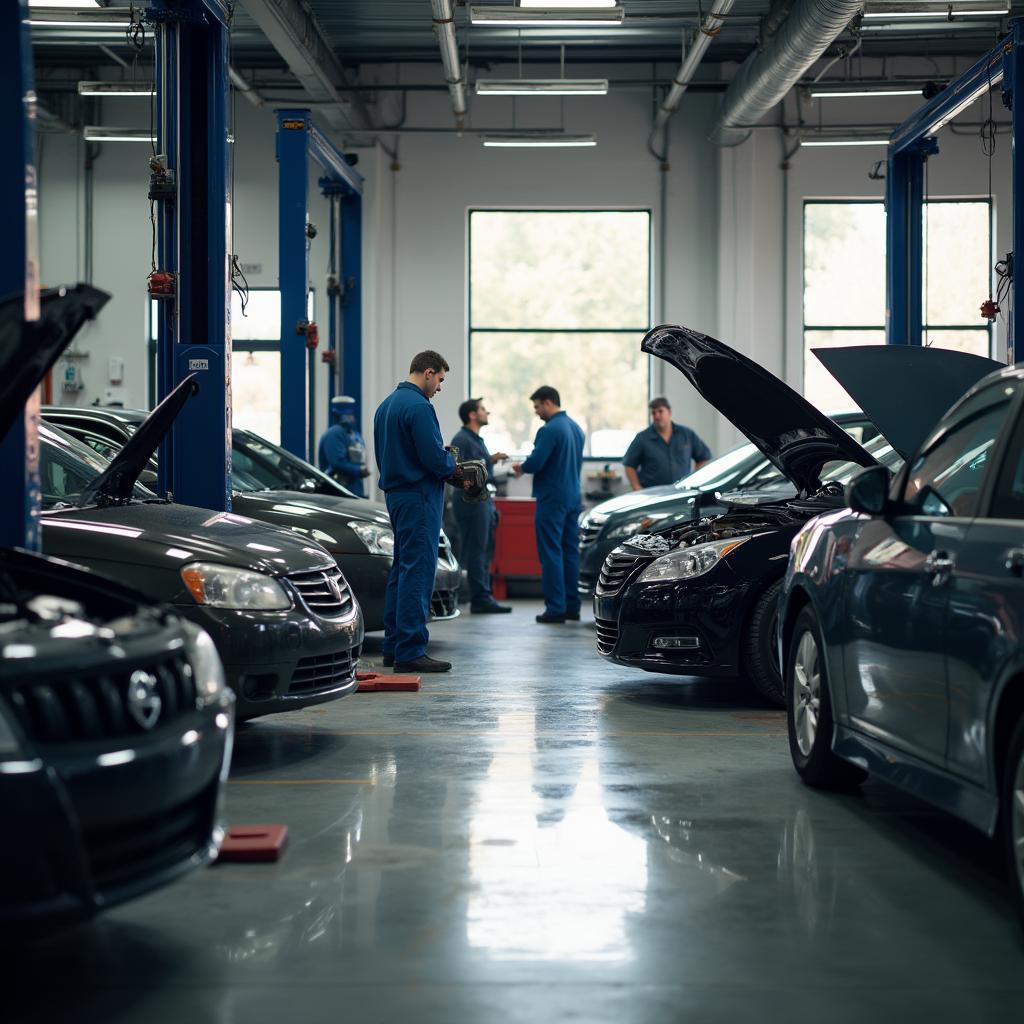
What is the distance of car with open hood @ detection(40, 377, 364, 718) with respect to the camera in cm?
545

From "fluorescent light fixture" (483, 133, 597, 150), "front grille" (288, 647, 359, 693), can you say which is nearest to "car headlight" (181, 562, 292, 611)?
"front grille" (288, 647, 359, 693)

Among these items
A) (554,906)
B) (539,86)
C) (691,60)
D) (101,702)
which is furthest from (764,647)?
(691,60)

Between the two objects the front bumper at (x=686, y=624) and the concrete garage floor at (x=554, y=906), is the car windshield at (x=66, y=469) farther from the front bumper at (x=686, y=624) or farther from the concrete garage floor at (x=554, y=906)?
the front bumper at (x=686, y=624)

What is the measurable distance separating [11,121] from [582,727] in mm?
3788

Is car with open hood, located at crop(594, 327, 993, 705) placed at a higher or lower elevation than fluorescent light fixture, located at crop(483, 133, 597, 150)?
lower

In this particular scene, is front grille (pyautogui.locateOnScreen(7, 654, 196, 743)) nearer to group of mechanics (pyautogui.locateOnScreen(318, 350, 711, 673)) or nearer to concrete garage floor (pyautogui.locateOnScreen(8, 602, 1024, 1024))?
concrete garage floor (pyautogui.locateOnScreen(8, 602, 1024, 1024))

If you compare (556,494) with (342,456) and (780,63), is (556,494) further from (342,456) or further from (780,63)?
(780,63)

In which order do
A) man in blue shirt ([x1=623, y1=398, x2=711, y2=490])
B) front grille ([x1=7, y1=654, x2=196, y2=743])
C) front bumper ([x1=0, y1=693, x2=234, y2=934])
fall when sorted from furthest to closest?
man in blue shirt ([x1=623, y1=398, x2=711, y2=490]) → front grille ([x1=7, y1=654, x2=196, y2=743]) → front bumper ([x1=0, y1=693, x2=234, y2=934])

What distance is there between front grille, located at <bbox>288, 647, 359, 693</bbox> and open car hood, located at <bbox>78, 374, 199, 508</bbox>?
3.69 ft

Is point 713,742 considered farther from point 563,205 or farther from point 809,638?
point 563,205

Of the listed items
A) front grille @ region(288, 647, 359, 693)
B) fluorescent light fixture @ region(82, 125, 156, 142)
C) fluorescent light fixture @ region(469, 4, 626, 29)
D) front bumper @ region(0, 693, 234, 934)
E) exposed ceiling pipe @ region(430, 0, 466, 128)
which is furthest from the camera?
fluorescent light fixture @ region(82, 125, 156, 142)

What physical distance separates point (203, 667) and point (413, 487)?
4.83 m

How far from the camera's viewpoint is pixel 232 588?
5531 millimetres

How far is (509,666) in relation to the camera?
897 centimetres
